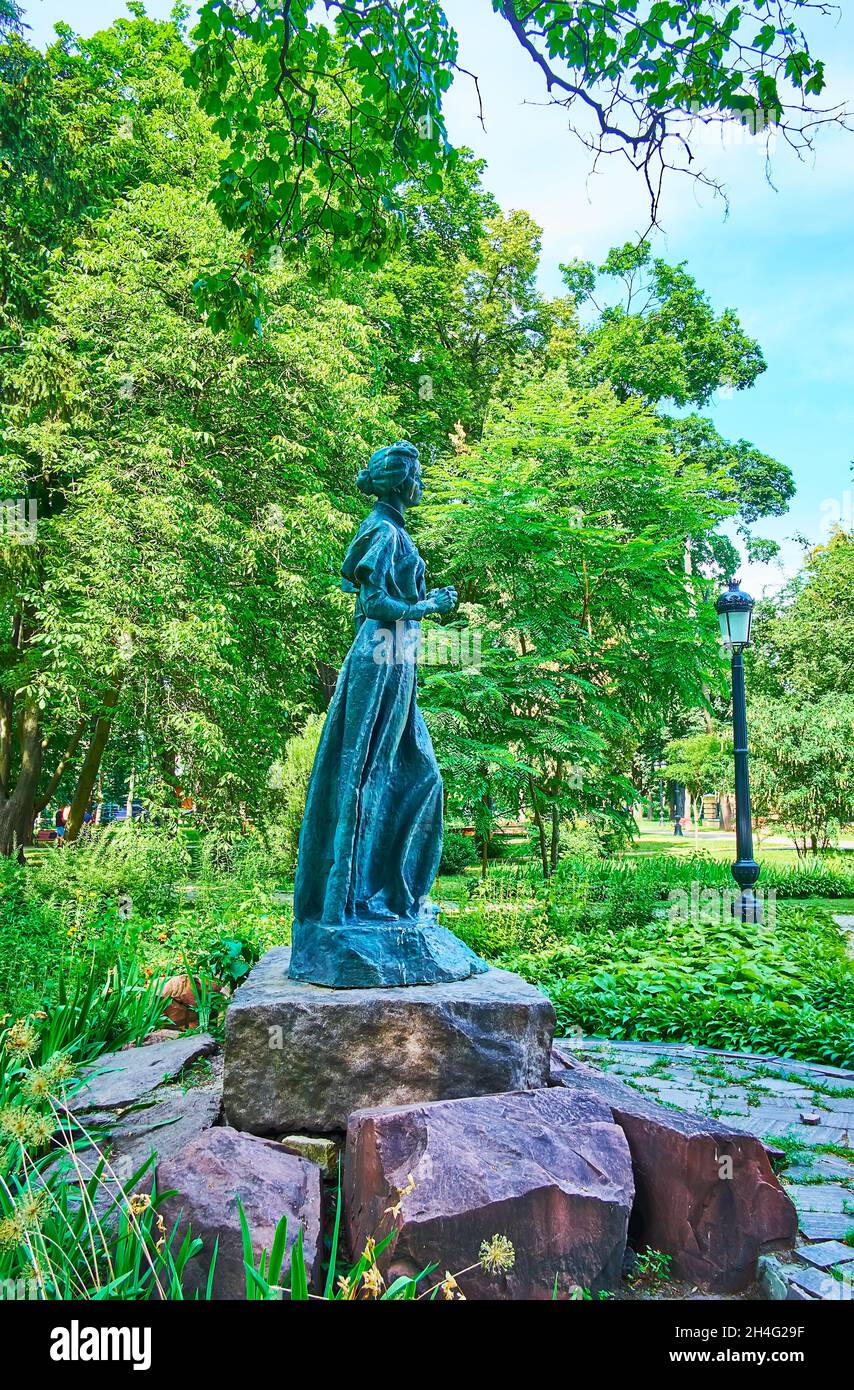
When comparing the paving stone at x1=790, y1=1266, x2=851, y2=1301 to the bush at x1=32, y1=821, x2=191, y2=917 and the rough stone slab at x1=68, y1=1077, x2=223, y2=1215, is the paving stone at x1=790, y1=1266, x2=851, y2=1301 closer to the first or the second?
the rough stone slab at x1=68, y1=1077, x2=223, y2=1215

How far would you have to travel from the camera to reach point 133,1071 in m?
4.29

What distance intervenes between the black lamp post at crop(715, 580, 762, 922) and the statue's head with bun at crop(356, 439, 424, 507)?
6.77 m

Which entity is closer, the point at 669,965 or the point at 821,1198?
the point at 821,1198

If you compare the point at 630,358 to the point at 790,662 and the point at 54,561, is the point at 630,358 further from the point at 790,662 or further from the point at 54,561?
the point at 54,561

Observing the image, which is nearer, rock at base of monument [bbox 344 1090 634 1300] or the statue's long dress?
rock at base of monument [bbox 344 1090 634 1300]

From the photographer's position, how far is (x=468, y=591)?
1422 cm

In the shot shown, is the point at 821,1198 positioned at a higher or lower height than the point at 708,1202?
lower

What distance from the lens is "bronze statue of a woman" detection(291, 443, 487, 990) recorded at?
12.8 feet

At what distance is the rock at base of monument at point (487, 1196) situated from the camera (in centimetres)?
280

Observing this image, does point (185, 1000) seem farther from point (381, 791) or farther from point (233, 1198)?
point (233, 1198)

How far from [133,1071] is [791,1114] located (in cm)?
336

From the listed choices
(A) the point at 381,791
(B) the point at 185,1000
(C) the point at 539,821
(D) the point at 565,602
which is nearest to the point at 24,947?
(B) the point at 185,1000

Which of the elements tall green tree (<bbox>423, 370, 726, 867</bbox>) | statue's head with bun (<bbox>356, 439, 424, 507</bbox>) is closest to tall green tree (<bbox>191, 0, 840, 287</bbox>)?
statue's head with bun (<bbox>356, 439, 424, 507</bbox>)

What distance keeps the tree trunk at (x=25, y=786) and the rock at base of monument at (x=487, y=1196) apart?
13.2m
